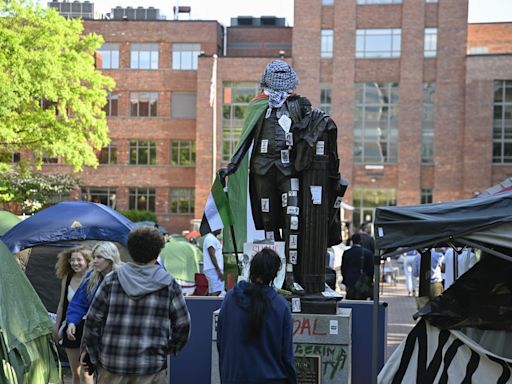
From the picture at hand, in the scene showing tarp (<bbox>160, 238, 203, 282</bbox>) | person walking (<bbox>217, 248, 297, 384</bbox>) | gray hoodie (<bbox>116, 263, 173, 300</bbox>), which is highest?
gray hoodie (<bbox>116, 263, 173, 300</bbox>)

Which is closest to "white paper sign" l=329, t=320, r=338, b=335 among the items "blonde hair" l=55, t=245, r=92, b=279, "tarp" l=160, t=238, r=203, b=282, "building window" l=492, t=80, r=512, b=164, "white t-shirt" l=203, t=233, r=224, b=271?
"blonde hair" l=55, t=245, r=92, b=279

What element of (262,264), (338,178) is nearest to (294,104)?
(338,178)

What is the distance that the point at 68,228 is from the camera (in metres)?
12.0

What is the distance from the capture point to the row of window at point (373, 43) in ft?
184

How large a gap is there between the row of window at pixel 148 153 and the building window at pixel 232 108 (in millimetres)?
2447

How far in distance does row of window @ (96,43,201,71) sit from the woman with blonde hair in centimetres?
5161

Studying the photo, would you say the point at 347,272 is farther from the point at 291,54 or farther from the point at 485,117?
the point at 291,54

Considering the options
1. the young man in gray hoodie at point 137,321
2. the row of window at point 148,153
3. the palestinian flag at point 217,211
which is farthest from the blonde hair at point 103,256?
the row of window at point 148,153

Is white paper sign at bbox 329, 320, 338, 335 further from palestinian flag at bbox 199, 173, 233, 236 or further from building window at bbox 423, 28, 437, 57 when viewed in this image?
building window at bbox 423, 28, 437, 57

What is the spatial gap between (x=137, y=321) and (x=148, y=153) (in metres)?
54.1

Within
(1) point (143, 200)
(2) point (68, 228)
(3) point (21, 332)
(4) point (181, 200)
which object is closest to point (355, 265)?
(2) point (68, 228)

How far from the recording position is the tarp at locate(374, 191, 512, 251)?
7324 millimetres

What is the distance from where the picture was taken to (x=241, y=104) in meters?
57.0

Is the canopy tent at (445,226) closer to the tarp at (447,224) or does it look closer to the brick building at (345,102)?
the tarp at (447,224)
